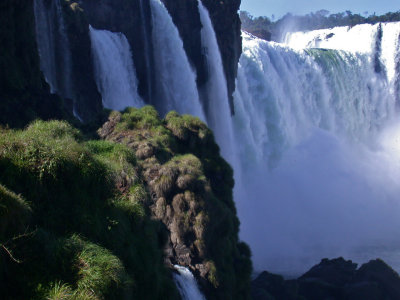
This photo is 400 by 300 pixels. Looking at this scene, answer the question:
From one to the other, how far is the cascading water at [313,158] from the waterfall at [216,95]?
1.93m

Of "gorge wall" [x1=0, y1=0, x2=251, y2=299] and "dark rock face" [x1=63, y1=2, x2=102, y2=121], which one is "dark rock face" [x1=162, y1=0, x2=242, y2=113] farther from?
"dark rock face" [x1=63, y1=2, x2=102, y2=121]

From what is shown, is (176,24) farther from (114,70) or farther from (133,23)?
(114,70)

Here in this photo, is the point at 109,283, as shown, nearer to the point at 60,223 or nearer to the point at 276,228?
the point at 60,223

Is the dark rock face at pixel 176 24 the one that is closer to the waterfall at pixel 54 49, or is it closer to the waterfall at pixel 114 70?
the waterfall at pixel 114 70

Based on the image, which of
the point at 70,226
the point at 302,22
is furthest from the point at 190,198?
the point at 302,22

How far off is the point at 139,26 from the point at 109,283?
16970 millimetres

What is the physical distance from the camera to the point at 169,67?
72.1ft

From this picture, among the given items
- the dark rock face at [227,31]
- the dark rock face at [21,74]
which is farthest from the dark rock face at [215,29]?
the dark rock face at [21,74]

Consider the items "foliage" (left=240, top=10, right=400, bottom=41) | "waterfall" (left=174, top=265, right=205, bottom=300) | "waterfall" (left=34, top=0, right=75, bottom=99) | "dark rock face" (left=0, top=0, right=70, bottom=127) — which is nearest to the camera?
"waterfall" (left=174, top=265, right=205, bottom=300)

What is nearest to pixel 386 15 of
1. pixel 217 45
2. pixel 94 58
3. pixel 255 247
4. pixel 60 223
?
pixel 217 45

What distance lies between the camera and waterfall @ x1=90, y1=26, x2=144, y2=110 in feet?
58.6

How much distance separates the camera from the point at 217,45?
25.2 m

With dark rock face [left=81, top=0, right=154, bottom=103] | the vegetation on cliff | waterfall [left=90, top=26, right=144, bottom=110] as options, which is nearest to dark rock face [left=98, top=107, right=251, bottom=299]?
the vegetation on cliff

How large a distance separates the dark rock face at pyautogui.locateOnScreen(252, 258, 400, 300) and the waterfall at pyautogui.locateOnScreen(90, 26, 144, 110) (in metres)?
7.79
